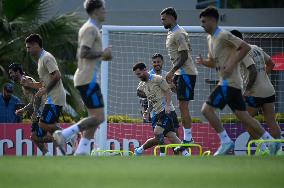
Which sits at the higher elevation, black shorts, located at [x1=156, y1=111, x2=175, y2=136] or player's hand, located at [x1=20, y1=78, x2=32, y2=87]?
player's hand, located at [x1=20, y1=78, x2=32, y2=87]

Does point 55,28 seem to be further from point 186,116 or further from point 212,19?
point 212,19

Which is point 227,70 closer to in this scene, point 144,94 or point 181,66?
point 181,66

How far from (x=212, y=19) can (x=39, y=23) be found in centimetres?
1238

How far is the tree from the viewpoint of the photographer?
25688 mm

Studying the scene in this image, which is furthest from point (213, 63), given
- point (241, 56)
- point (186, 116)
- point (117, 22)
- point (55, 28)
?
point (117, 22)

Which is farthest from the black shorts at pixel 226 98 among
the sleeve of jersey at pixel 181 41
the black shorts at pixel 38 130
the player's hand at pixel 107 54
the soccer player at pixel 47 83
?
the black shorts at pixel 38 130

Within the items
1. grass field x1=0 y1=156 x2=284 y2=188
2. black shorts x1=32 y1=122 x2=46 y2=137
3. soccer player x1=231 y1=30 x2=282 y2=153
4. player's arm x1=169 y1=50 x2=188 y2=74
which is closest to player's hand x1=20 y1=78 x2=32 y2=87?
black shorts x1=32 y1=122 x2=46 y2=137

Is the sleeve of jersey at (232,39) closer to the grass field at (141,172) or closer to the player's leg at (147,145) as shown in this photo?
the grass field at (141,172)

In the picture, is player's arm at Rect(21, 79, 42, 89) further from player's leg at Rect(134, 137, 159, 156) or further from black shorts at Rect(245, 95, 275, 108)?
black shorts at Rect(245, 95, 275, 108)

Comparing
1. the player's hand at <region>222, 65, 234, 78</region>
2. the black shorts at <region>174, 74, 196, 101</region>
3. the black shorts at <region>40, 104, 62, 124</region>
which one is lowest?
the black shorts at <region>40, 104, 62, 124</region>

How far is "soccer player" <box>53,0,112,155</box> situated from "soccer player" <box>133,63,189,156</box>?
540cm

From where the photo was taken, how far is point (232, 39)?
14.1m

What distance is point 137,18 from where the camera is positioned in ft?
104

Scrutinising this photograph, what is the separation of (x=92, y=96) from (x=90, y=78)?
25 cm
